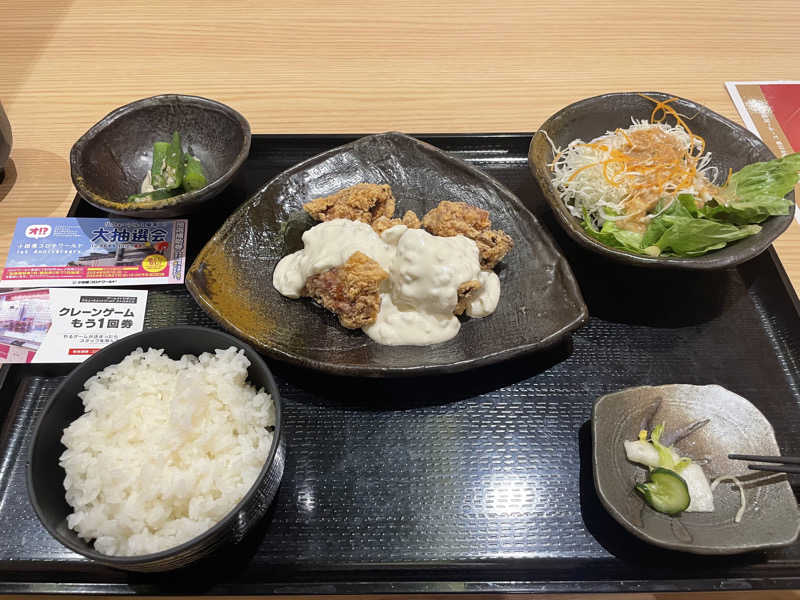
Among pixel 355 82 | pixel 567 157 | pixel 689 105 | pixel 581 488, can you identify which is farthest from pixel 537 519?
pixel 355 82

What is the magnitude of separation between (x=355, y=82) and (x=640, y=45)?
1.86m

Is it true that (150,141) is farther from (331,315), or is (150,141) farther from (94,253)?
(331,315)

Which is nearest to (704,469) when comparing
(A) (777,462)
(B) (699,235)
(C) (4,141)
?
(A) (777,462)

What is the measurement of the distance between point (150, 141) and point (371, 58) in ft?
4.79

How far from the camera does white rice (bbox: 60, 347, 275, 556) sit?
136 cm

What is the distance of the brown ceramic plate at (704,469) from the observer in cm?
152

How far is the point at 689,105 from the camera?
251 cm

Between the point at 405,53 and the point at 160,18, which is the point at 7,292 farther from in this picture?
the point at 405,53

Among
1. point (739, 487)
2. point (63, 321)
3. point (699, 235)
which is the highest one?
point (699, 235)

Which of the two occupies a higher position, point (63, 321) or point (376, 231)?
point (376, 231)

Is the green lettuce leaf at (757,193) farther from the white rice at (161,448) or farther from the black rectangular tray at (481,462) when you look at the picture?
the white rice at (161,448)

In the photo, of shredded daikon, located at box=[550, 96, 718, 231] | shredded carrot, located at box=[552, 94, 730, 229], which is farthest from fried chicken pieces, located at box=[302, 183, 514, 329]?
shredded carrot, located at box=[552, 94, 730, 229]

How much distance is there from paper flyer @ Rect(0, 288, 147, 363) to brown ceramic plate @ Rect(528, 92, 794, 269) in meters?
1.76

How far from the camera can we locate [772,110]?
3.00 metres
